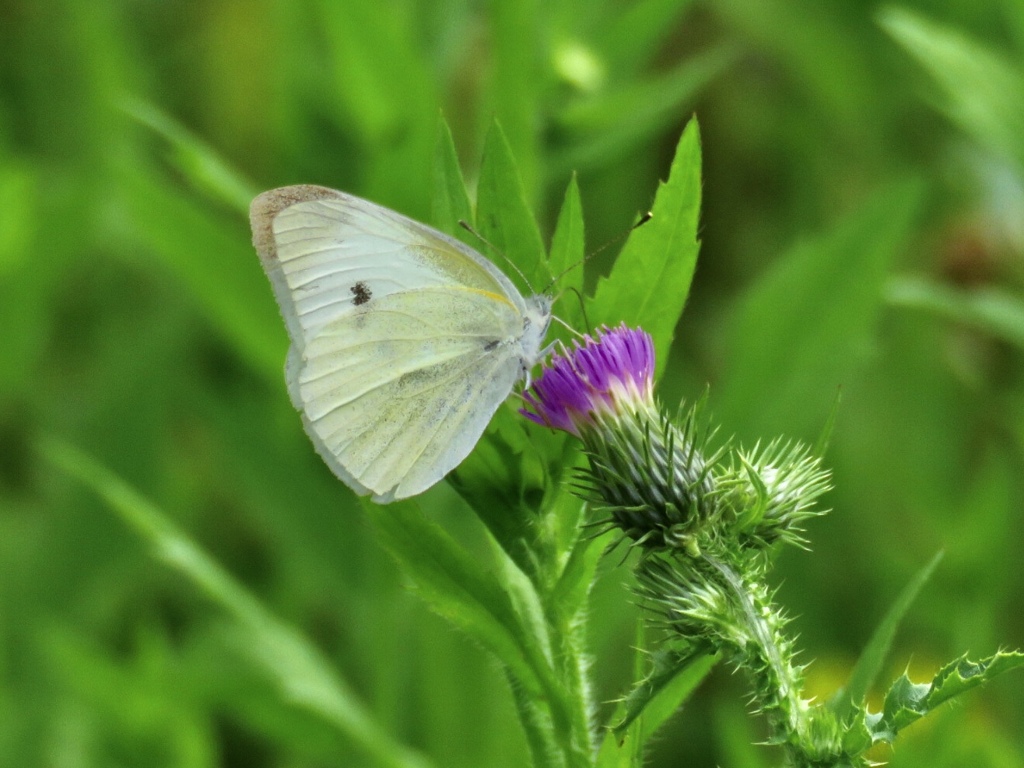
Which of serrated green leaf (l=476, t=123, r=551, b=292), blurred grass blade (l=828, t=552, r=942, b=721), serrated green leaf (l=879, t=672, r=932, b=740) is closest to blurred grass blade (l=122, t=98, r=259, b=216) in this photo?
serrated green leaf (l=476, t=123, r=551, b=292)

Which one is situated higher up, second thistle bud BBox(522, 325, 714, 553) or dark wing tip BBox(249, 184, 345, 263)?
dark wing tip BBox(249, 184, 345, 263)

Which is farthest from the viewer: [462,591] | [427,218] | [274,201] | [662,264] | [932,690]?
[427,218]

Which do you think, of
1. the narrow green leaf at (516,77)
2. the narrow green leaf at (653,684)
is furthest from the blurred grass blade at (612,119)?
the narrow green leaf at (653,684)

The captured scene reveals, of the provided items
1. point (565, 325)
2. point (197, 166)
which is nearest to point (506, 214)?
point (565, 325)

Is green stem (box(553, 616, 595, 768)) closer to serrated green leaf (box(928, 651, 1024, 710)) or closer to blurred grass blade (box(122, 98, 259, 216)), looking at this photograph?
serrated green leaf (box(928, 651, 1024, 710))

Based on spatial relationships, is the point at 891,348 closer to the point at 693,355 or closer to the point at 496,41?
the point at 693,355

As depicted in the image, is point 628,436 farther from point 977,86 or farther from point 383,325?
point 977,86

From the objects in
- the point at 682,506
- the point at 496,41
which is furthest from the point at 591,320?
the point at 496,41

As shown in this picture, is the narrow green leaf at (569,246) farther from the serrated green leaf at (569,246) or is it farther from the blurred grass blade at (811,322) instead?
the blurred grass blade at (811,322)
